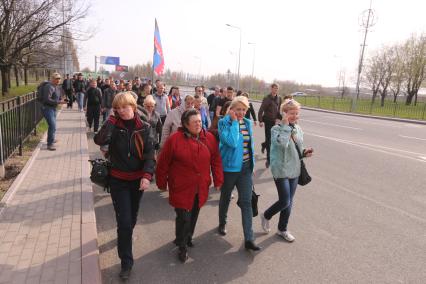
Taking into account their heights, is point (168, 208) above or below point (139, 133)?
below

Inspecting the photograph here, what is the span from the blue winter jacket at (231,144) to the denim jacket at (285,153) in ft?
1.06

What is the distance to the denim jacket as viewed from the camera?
4.12 meters

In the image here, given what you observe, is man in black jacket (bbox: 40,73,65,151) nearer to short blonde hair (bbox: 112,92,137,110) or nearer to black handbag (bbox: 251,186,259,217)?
short blonde hair (bbox: 112,92,137,110)

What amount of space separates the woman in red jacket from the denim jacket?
0.77 metres

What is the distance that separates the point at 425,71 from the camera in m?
40.8

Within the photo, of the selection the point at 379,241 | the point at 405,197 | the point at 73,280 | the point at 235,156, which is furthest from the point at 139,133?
the point at 405,197

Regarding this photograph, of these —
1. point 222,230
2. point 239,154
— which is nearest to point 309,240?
point 222,230

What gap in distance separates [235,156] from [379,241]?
2.09 metres

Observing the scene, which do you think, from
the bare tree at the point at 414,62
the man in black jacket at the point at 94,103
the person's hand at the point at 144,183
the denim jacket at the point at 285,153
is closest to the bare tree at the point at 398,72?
the bare tree at the point at 414,62

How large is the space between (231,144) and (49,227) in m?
2.35

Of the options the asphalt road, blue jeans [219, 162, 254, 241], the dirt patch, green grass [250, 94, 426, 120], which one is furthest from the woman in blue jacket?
green grass [250, 94, 426, 120]

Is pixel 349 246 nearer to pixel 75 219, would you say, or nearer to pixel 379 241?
pixel 379 241

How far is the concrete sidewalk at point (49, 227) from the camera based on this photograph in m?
3.32

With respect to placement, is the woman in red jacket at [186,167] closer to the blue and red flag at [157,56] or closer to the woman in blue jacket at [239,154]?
the woman in blue jacket at [239,154]
